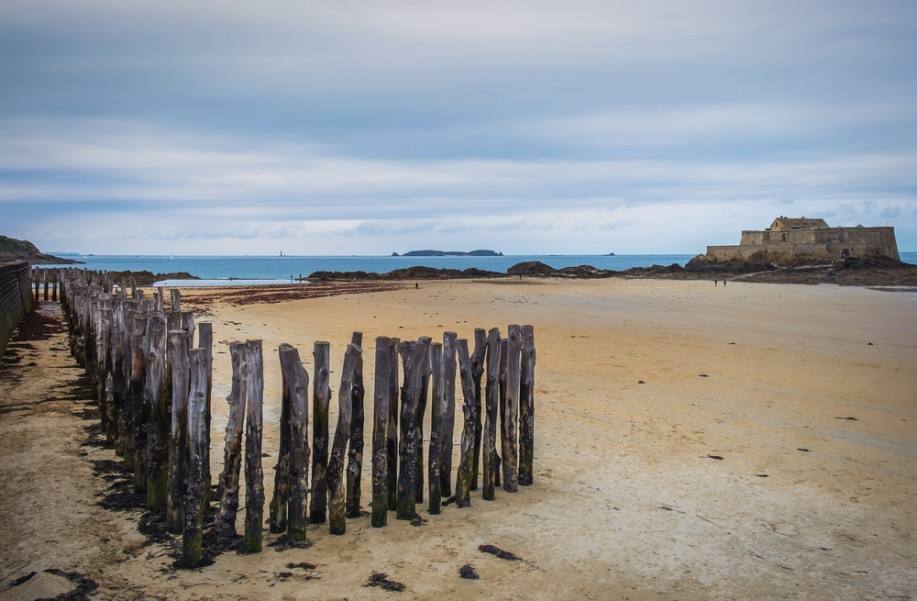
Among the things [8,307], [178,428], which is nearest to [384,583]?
[178,428]

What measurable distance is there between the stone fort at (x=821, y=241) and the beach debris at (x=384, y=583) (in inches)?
3032

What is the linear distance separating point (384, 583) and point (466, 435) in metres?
1.89

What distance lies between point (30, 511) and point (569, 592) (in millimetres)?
4535

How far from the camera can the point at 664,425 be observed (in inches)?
362

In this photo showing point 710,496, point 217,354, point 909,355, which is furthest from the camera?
point 909,355

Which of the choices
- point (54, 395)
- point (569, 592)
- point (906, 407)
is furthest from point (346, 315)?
point (569, 592)

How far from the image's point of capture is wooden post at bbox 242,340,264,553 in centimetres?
508

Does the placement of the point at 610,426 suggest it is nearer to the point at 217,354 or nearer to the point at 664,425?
the point at 664,425

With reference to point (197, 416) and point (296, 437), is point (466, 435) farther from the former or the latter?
point (197, 416)

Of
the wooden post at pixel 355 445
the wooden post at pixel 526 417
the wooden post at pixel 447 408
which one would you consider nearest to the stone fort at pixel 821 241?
the wooden post at pixel 526 417

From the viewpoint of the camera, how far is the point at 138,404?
6.48 meters

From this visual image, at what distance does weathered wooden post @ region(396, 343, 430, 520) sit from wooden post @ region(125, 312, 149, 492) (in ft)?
8.10

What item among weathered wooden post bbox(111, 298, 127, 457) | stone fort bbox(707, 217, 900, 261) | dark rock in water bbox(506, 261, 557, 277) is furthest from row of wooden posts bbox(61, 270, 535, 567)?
stone fort bbox(707, 217, 900, 261)

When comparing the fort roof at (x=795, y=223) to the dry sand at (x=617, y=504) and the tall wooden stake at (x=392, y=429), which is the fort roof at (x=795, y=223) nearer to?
the dry sand at (x=617, y=504)
